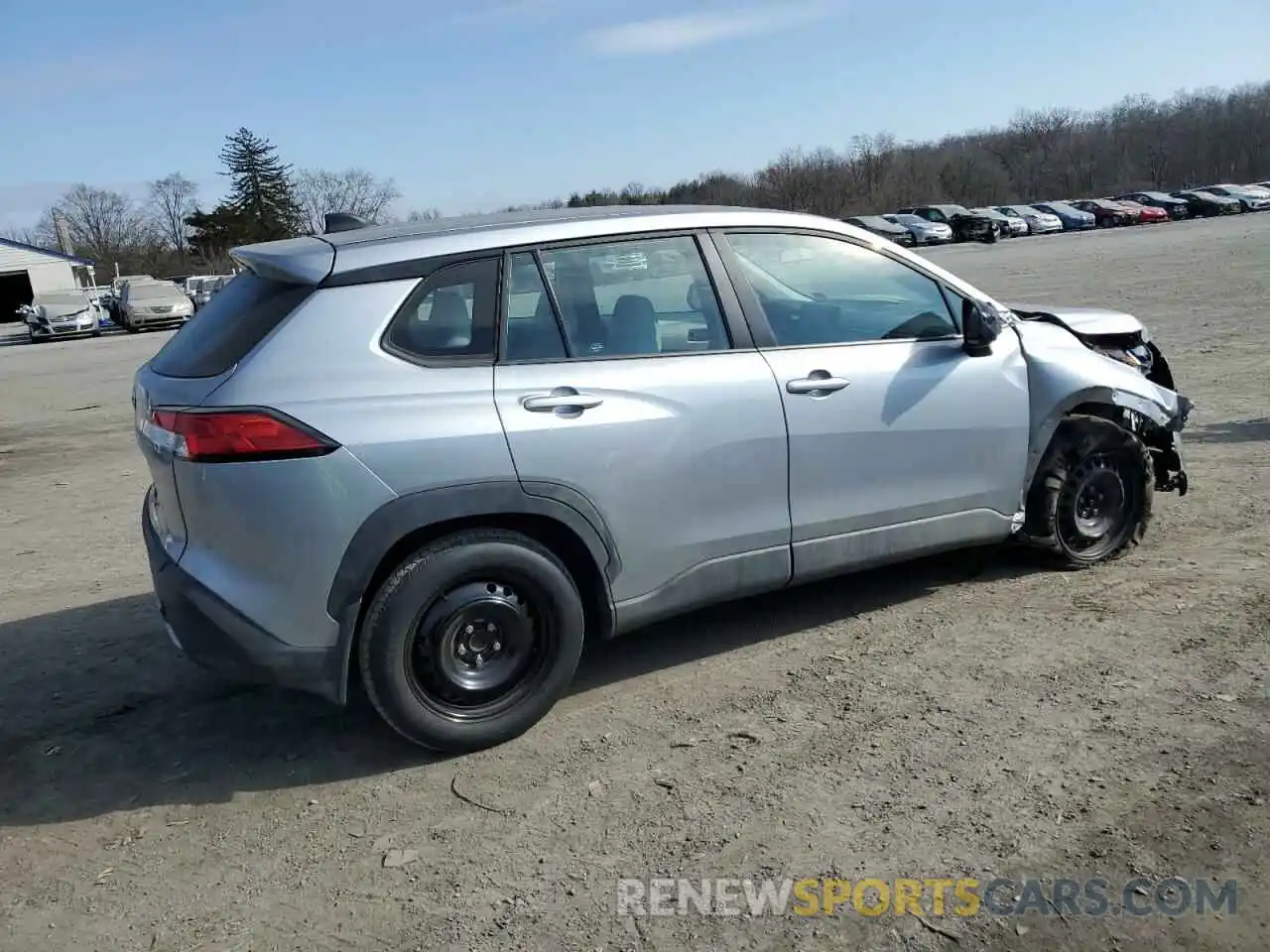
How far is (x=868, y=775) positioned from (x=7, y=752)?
326 cm

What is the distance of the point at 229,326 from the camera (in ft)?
12.5

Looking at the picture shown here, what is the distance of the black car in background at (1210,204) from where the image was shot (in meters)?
56.5

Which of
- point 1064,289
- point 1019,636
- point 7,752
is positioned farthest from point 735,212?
point 1064,289

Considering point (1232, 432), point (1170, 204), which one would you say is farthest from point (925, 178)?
point (1232, 432)

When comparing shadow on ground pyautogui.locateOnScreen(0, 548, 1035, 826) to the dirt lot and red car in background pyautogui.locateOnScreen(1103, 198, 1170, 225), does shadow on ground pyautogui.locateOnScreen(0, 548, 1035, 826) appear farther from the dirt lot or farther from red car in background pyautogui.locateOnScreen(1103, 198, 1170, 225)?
red car in background pyautogui.locateOnScreen(1103, 198, 1170, 225)

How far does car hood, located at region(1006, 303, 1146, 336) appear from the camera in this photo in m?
5.60

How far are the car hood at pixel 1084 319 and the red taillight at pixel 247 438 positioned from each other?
12.3ft

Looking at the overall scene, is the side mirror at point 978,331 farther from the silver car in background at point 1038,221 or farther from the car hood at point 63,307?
the silver car in background at point 1038,221

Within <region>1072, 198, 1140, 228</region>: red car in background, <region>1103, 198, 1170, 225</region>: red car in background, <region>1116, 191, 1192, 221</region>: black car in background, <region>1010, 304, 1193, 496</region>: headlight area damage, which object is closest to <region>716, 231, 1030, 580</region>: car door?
<region>1010, 304, 1193, 496</region>: headlight area damage

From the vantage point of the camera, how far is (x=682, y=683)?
14.2 feet

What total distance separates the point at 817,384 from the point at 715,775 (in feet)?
5.35

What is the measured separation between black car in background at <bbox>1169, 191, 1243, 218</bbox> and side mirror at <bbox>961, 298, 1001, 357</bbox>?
6039cm

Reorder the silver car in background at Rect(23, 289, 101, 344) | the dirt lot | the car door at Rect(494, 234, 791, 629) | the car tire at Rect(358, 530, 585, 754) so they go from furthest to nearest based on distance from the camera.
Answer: the silver car in background at Rect(23, 289, 101, 344) < the car door at Rect(494, 234, 791, 629) < the car tire at Rect(358, 530, 585, 754) < the dirt lot

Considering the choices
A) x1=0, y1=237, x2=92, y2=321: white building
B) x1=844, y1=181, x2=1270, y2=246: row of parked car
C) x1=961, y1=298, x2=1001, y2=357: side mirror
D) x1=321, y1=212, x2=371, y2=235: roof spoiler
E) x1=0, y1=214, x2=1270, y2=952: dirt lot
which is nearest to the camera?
x1=0, y1=214, x2=1270, y2=952: dirt lot
